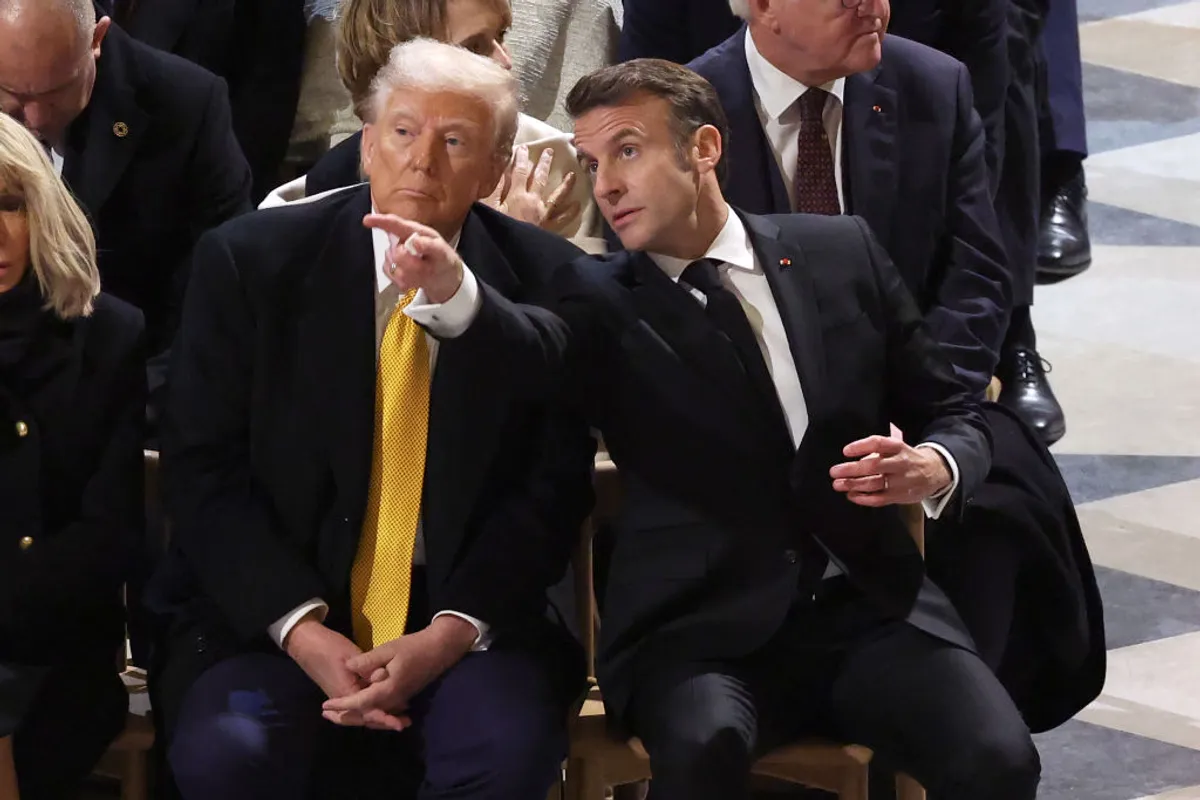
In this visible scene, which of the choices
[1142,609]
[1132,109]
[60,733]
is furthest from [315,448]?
[1132,109]

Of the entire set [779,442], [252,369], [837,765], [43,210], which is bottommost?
[837,765]

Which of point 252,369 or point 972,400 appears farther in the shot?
point 972,400

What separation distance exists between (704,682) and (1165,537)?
205 centimetres

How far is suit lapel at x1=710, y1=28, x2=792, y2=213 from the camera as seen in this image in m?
3.56

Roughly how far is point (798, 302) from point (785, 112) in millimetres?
616

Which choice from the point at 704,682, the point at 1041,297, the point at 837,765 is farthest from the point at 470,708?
the point at 1041,297

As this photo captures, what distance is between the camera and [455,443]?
3037mm

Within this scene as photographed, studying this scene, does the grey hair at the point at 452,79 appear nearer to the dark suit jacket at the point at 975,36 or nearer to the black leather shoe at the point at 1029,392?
the dark suit jacket at the point at 975,36

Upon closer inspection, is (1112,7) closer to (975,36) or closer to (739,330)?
(975,36)

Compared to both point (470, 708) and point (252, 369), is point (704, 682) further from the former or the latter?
point (252, 369)

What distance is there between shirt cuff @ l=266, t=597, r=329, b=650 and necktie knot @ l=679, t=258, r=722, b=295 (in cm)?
72

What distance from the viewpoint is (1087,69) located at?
7.16m

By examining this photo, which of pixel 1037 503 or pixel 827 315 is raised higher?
pixel 827 315

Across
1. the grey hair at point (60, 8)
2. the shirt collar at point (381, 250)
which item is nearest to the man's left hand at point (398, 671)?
the shirt collar at point (381, 250)
